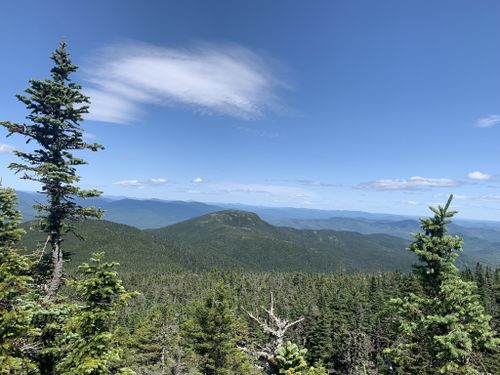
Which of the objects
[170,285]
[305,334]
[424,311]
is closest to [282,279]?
[170,285]

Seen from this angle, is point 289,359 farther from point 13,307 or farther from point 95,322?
point 13,307

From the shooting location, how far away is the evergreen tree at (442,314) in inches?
660

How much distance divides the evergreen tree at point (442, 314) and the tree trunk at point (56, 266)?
18.7 m

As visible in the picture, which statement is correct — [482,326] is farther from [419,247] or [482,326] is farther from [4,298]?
[4,298]

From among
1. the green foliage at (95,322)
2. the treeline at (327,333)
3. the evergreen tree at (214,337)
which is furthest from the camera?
the treeline at (327,333)

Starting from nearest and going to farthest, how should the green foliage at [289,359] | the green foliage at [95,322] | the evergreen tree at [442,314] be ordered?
the green foliage at [289,359]
the green foliage at [95,322]
the evergreen tree at [442,314]

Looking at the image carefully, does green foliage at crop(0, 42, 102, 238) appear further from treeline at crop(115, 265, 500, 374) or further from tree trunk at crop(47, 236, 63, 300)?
treeline at crop(115, 265, 500, 374)

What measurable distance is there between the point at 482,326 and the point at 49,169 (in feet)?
80.5

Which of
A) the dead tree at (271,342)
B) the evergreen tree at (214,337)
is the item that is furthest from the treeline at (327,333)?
the dead tree at (271,342)

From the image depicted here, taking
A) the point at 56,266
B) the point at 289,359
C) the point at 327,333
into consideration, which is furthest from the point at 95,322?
the point at 327,333

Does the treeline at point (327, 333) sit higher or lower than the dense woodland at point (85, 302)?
lower

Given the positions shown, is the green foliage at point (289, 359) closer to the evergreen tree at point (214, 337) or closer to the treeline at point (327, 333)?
the evergreen tree at point (214, 337)

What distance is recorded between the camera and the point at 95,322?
1427cm

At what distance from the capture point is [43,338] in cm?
1534
